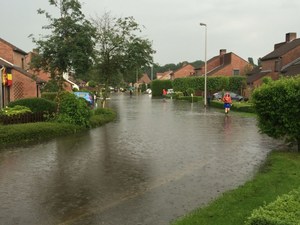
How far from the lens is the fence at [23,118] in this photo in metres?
16.5

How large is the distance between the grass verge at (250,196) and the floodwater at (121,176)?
16.4 inches

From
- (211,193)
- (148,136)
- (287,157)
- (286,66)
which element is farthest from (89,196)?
(286,66)

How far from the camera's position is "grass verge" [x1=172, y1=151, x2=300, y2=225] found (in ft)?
19.7

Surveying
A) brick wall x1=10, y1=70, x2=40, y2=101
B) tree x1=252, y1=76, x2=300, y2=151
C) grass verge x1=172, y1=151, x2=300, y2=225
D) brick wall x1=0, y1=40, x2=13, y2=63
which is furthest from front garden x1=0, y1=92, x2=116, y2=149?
brick wall x1=0, y1=40, x2=13, y2=63

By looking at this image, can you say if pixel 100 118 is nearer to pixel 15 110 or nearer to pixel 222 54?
pixel 15 110

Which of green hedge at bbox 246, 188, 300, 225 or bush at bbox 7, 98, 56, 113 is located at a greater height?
bush at bbox 7, 98, 56, 113

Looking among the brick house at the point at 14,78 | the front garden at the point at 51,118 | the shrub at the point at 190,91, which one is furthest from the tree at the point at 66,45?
the shrub at the point at 190,91

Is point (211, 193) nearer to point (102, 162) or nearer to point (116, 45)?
point (102, 162)

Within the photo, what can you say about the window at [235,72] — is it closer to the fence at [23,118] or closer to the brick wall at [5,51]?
the brick wall at [5,51]

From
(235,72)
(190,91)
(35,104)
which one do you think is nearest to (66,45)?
(35,104)

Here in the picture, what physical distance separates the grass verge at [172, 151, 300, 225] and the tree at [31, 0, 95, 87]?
495 inches

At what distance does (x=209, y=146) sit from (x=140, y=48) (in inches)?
700

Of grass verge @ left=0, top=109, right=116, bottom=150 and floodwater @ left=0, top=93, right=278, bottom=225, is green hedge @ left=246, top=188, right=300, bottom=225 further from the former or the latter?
grass verge @ left=0, top=109, right=116, bottom=150

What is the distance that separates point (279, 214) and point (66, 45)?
16.7m
